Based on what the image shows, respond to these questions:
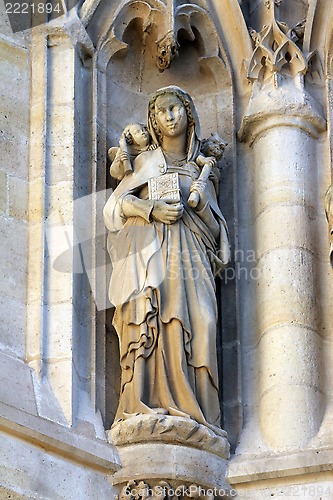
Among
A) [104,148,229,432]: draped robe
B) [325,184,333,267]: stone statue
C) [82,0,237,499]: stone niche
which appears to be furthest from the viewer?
[82,0,237,499]: stone niche

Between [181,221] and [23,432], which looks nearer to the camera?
[23,432]

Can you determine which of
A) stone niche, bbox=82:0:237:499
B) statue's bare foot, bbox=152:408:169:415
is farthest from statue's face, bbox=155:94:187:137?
statue's bare foot, bbox=152:408:169:415

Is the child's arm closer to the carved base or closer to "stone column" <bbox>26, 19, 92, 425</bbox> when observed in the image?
"stone column" <bbox>26, 19, 92, 425</bbox>

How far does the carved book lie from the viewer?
10008 millimetres

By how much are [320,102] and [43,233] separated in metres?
1.61

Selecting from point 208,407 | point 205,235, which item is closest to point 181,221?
point 205,235

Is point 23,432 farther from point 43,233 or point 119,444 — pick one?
point 43,233

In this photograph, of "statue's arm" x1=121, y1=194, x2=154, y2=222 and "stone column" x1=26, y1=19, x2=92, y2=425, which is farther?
"statue's arm" x1=121, y1=194, x2=154, y2=222

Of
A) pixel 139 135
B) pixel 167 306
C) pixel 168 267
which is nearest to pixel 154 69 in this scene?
pixel 139 135

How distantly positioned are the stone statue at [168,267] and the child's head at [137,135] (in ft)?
0.15

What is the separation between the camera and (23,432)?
930 cm

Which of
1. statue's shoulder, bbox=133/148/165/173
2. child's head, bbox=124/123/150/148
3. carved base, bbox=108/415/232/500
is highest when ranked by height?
child's head, bbox=124/123/150/148

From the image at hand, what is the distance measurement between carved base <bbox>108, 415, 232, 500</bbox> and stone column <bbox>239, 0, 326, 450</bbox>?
334 mm

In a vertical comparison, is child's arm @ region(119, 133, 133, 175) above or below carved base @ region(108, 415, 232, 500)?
above
